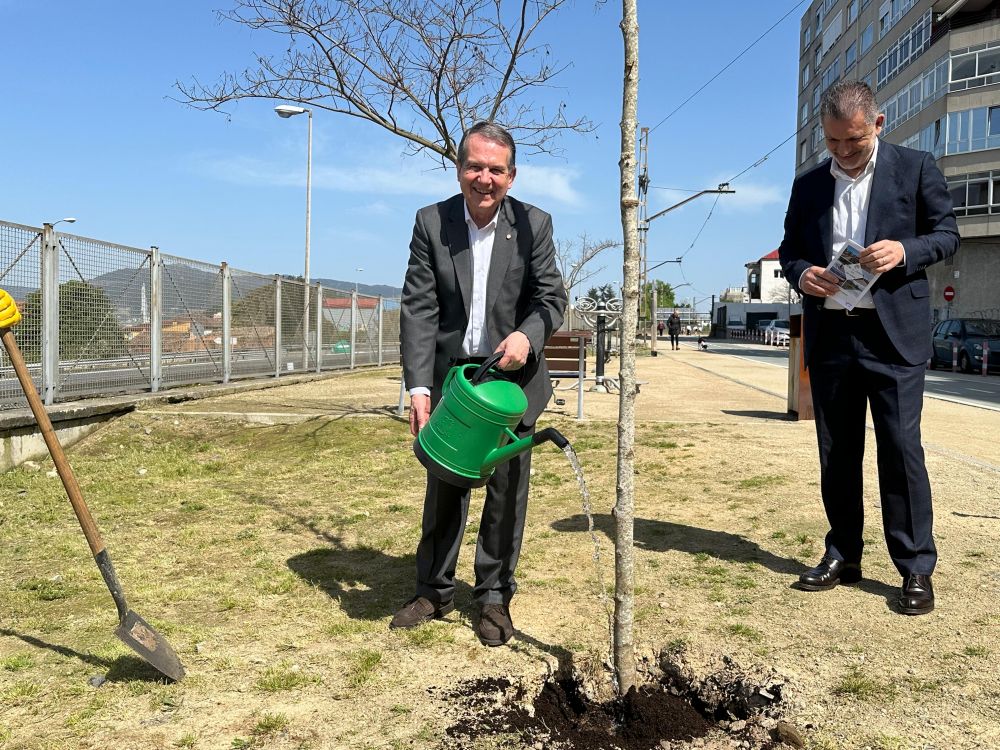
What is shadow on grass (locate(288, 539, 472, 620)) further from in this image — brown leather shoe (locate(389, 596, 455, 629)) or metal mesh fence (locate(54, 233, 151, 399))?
metal mesh fence (locate(54, 233, 151, 399))

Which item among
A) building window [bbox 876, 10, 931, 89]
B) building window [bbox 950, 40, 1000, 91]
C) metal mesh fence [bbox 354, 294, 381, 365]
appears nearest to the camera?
metal mesh fence [bbox 354, 294, 381, 365]

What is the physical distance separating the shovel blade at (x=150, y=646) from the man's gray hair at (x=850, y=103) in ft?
9.79

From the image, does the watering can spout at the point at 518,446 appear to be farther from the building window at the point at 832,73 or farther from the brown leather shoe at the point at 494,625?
the building window at the point at 832,73

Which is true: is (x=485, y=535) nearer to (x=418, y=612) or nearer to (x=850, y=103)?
(x=418, y=612)

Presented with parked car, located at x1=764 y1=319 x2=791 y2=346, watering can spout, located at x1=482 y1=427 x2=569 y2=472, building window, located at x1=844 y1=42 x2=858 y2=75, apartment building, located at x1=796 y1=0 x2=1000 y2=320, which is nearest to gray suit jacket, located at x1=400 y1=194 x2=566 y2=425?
watering can spout, located at x1=482 y1=427 x2=569 y2=472

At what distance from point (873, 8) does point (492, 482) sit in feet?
165

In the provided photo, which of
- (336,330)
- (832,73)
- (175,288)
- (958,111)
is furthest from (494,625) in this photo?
(832,73)

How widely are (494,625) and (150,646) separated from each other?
3.76 feet

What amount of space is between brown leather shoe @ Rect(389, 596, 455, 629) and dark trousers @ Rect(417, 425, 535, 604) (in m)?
0.03

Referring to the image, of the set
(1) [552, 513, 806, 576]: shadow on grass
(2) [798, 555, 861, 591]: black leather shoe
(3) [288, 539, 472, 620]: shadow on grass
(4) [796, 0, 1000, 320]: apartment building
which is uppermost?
(4) [796, 0, 1000, 320]: apartment building

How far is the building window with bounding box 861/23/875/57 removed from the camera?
4466 centimetres

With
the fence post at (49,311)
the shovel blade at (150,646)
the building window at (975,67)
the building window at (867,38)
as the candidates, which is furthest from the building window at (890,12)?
the shovel blade at (150,646)

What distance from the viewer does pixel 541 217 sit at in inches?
124

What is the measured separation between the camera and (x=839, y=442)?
3.46 metres
